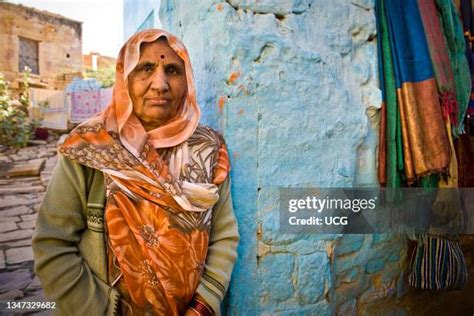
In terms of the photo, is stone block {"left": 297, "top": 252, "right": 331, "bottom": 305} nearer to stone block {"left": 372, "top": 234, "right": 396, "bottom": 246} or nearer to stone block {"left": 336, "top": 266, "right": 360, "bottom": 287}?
stone block {"left": 336, "top": 266, "right": 360, "bottom": 287}

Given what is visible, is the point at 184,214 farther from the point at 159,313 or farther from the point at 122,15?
the point at 122,15

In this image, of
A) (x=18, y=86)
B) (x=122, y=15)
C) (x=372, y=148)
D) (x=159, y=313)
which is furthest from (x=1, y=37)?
(x=372, y=148)

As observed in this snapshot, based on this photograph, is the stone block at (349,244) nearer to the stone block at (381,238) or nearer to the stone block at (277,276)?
the stone block at (381,238)

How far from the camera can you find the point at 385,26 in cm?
148

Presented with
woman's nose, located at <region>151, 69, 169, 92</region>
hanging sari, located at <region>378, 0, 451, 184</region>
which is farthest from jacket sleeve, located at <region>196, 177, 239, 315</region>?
hanging sari, located at <region>378, 0, 451, 184</region>

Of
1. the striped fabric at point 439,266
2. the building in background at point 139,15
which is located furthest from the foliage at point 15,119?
the striped fabric at point 439,266

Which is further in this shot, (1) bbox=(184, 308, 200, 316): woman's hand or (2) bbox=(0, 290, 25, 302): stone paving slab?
(2) bbox=(0, 290, 25, 302): stone paving slab

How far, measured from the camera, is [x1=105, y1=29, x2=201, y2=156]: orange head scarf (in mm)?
1050

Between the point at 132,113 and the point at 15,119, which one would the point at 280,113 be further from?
the point at 15,119

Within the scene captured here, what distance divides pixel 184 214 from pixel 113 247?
0.80ft

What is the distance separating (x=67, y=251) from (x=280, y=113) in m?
0.89

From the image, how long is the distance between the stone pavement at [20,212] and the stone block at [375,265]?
53.9 inches

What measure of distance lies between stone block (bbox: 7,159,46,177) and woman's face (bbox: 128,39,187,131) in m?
0.49

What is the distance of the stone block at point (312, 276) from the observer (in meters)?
1.32
